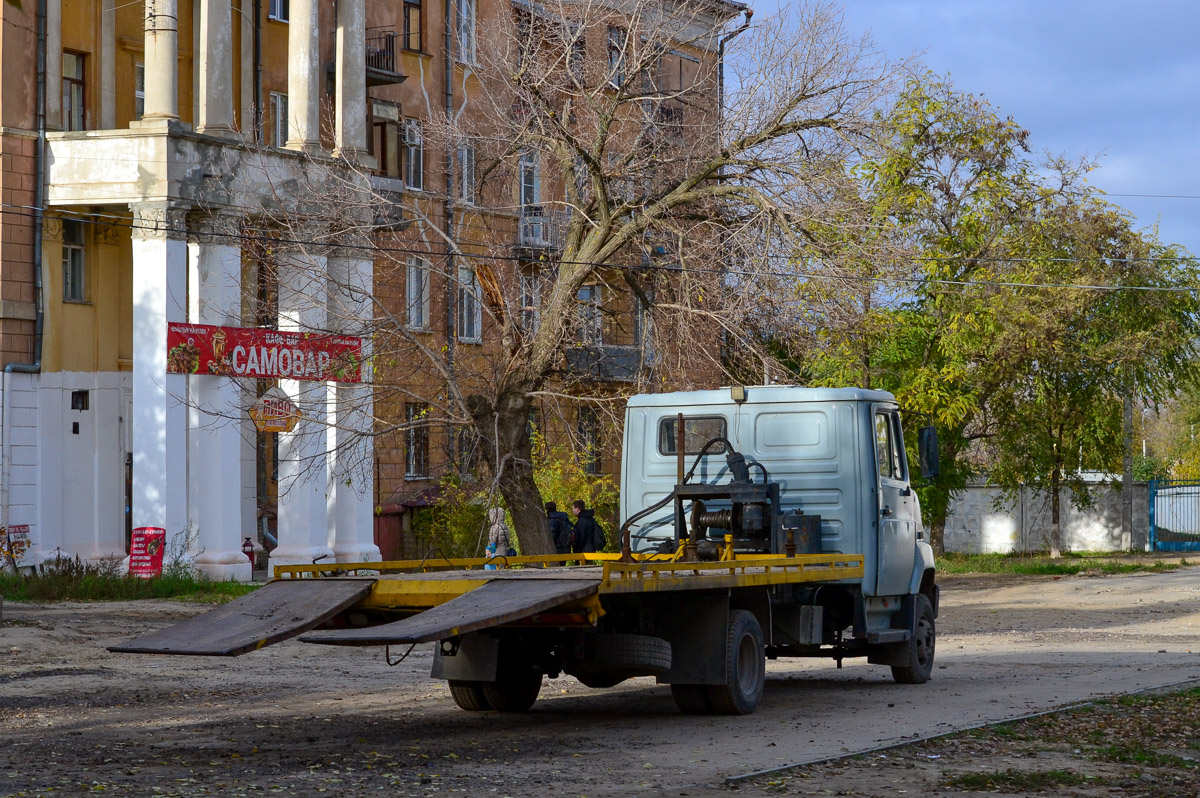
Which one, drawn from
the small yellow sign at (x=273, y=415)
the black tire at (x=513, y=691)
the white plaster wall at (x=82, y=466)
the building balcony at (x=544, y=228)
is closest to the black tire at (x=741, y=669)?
the black tire at (x=513, y=691)

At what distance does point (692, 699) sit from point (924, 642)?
3937 millimetres

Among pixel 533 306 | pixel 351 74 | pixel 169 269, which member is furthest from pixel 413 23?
pixel 533 306

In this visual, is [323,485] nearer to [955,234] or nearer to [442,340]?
[442,340]

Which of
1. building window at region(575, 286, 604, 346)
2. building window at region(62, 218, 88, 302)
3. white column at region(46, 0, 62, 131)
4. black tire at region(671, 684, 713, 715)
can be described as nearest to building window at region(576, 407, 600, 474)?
building window at region(575, 286, 604, 346)

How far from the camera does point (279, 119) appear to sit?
110 ft

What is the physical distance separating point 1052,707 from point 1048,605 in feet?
51.4

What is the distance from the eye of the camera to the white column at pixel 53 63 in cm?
2852

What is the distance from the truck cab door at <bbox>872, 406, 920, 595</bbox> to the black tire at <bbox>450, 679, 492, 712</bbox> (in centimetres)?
374

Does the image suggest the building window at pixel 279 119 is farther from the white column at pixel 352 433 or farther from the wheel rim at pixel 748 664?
the wheel rim at pixel 748 664

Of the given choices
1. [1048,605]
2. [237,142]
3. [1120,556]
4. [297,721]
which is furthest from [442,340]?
[297,721]

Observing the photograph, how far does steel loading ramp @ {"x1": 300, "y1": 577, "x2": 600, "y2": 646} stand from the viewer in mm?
9086

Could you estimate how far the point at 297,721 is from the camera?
12180 mm

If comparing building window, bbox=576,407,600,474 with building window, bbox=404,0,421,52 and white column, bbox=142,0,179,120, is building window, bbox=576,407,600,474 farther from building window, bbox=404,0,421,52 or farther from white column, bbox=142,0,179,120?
building window, bbox=404,0,421,52

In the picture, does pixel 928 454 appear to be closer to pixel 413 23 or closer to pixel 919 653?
→ pixel 919 653
